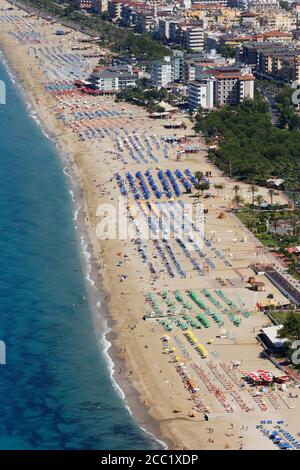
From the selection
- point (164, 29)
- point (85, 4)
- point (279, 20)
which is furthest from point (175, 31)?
point (85, 4)

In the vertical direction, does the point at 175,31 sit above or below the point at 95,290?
above

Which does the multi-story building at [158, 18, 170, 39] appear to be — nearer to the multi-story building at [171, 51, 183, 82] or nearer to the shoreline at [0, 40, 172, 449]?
the multi-story building at [171, 51, 183, 82]

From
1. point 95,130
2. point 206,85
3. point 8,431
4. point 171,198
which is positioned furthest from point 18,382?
point 206,85

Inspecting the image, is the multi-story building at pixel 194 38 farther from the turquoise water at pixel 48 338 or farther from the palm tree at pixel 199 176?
the palm tree at pixel 199 176

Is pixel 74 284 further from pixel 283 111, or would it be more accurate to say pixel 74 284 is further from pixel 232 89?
pixel 232 89

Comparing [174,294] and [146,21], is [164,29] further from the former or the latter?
[174,294]

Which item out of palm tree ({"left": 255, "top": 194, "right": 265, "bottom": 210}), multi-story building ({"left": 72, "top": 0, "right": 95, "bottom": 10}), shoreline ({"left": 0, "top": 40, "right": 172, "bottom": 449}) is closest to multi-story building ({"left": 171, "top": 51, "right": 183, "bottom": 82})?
shoreline ({"left": 0, "top": 40, "right": 172, "bottom": 449})

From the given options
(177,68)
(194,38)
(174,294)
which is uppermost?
(194,38)
